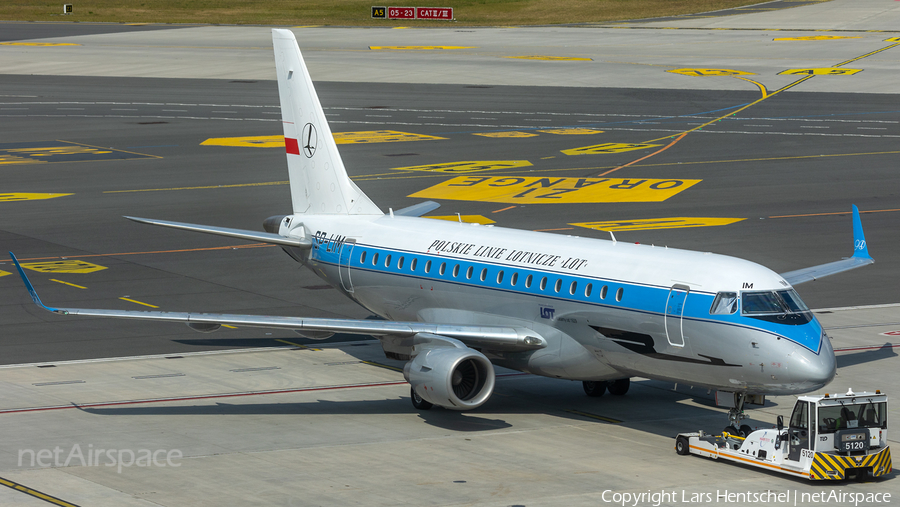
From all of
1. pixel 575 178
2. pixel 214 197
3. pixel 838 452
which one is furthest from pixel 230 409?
pixel 575 178

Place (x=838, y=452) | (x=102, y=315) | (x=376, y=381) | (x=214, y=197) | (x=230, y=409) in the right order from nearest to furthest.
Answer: (x=838, y=452) → (x=102, y=315) → (x=230, y=409) → (x=376, y=381) → (x=214, y=197)

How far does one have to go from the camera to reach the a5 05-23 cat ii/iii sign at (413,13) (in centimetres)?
16462

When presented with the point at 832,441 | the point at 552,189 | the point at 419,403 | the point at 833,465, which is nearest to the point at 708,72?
the point at 552,189

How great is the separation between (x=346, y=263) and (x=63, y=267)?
54.6ft

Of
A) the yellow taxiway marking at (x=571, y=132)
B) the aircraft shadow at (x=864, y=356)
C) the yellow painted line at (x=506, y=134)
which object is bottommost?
the aircraft shadow at (x=864, y=356)

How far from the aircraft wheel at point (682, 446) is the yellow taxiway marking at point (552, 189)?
33416mm

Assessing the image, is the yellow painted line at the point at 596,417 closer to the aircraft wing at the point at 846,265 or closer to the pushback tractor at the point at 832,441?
the pushback tractor at the point at 832,441

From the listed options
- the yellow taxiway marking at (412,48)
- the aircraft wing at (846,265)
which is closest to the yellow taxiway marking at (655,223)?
the aircraft wing at (846,265)

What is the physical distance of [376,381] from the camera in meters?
33.1

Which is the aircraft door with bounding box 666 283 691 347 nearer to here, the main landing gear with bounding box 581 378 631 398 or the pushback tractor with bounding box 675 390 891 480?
the pushback tractor with bounding box 675 390 891 480

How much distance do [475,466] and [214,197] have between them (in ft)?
124

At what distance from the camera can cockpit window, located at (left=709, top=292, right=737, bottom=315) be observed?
25625 mm

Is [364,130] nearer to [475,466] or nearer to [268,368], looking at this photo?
[268,368]

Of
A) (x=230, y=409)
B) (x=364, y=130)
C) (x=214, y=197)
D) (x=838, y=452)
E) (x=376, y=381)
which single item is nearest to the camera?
(x=838, y=452)
